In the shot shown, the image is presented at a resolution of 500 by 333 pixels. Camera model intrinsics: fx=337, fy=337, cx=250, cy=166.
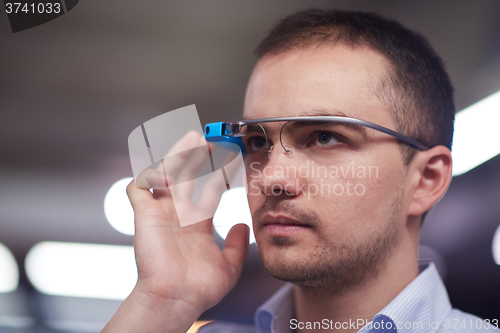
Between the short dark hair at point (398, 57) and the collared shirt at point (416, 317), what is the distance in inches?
17.3

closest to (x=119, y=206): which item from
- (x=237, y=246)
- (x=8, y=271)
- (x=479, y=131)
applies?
(x=237, y=246)

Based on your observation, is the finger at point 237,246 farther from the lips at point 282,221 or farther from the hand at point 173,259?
the lips at point 282,221

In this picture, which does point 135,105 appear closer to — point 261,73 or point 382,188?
point 261,73

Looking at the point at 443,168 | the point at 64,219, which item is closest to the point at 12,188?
the point at 64,219

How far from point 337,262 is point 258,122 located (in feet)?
1.60

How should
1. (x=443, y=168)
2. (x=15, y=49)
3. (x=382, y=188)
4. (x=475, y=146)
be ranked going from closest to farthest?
(x=382, y=188) → (x=443, y=168) → (x=15, y=49) → (x=475, y=146)

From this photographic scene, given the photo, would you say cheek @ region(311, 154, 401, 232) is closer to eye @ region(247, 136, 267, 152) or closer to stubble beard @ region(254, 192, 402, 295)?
stubble beard @ region(254, 192, 402, 295)

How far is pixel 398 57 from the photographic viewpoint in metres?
1.14

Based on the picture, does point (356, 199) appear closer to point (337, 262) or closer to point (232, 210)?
point (337, 262)

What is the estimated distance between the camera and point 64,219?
5.50 ft

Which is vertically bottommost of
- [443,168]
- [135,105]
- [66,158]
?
[443,168]

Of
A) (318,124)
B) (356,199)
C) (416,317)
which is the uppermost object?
(318,124)

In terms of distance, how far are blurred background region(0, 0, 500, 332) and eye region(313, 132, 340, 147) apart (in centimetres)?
58

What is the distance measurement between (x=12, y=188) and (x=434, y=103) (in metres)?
1.82
